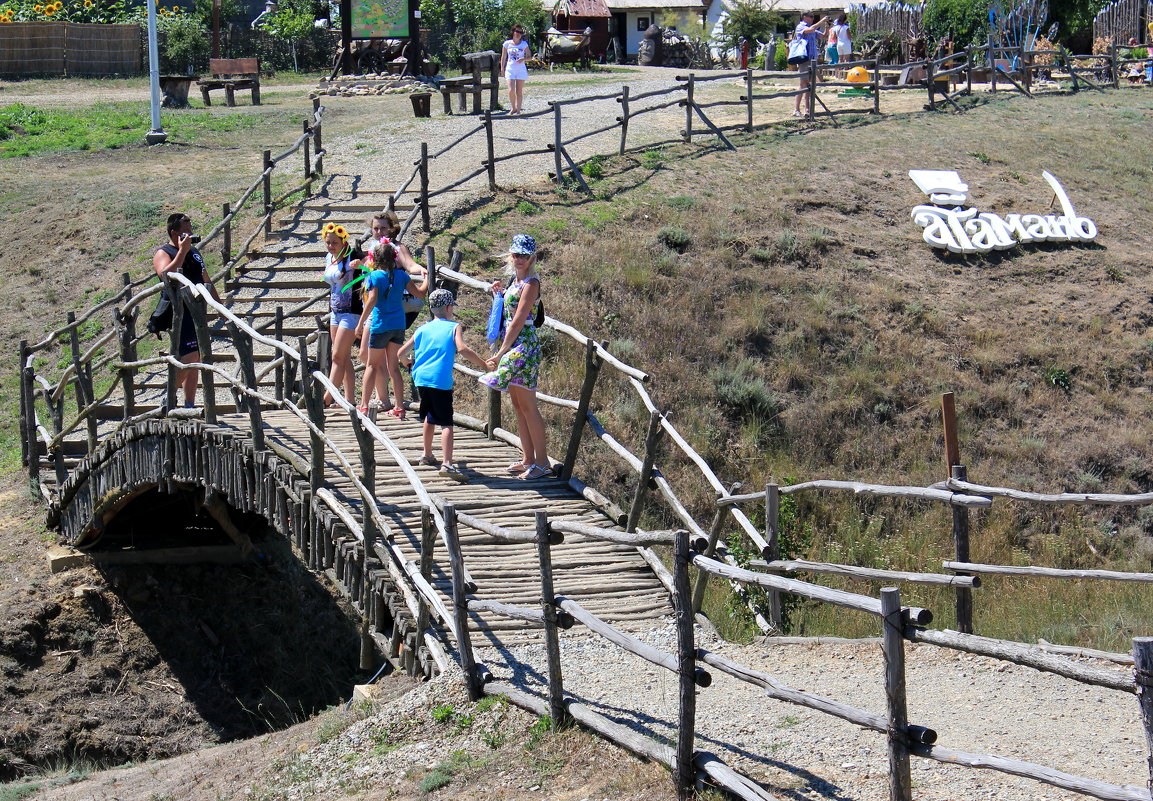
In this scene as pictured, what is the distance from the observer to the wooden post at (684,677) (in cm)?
559

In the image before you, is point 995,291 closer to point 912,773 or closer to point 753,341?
point 753,341

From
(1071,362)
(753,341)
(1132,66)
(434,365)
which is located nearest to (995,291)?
(1071,362)

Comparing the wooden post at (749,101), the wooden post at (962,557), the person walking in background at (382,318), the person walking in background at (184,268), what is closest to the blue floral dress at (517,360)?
the person walking in background at (382,318)

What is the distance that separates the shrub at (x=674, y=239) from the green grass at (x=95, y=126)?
35.7ft

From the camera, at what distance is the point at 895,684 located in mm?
4840

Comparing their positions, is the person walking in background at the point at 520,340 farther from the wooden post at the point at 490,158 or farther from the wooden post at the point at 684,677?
the wooden post at the point at 490,158

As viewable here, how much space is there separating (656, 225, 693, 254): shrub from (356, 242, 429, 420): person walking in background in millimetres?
8799

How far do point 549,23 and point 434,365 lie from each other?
113ft

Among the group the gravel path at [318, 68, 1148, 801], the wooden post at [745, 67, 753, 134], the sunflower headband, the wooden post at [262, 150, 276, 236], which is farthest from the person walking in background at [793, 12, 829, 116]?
the gravel path at [318, 68, 1148, 801]

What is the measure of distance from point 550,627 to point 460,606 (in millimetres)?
659

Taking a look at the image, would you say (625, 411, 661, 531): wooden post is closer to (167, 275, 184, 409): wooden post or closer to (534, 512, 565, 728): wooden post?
(534, 512, 565, 728): wooden post

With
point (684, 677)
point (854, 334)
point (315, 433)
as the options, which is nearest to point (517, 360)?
point (315, 433)

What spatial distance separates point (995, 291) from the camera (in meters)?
19.8

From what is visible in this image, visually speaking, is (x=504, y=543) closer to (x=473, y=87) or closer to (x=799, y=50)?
(x=473, y=87)
